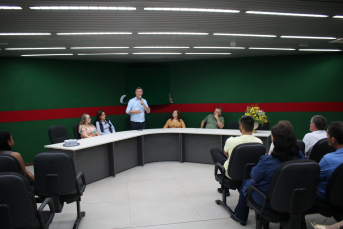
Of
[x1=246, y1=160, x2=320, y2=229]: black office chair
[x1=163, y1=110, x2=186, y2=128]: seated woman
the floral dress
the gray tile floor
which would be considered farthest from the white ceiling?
the gray tile floor

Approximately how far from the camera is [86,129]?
537 cm

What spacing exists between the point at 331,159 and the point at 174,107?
6.10 m

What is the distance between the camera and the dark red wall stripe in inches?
247

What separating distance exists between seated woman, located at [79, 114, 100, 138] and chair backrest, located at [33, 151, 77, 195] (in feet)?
8.39

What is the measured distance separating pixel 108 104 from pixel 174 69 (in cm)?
241

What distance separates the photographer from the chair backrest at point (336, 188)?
7.04 ft

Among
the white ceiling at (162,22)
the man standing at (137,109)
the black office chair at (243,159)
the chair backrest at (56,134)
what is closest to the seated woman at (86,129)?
the chair backrest at (56,134)

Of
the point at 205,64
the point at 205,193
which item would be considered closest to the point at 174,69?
the point at 205,64

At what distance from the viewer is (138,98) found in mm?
5977

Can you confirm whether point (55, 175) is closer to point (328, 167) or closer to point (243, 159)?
point (243, 159)

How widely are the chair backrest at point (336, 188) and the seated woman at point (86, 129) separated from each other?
444cm

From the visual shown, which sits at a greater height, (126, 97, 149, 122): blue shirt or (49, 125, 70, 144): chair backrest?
(126, 97, 149, 122): blue shirt

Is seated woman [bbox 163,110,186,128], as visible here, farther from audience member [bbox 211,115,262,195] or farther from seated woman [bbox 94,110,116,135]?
audience member [bbox 211,115,262,195]

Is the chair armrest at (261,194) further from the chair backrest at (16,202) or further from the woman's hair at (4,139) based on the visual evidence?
the woman's hair at (4,139)
